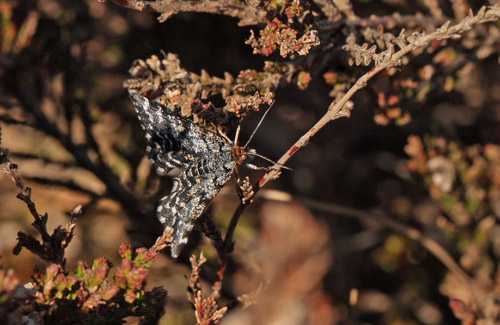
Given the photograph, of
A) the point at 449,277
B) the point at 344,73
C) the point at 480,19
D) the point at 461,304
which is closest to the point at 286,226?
the point at 449,277

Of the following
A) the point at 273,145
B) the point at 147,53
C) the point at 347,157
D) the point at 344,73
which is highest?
the point at 147,53

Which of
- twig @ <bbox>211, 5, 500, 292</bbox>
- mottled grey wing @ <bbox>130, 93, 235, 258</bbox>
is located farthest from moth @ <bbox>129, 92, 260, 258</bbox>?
twig @ <bbox>211, 5, 500, 292</bbox>

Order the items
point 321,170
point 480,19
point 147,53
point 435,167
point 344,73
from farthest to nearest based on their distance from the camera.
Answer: point 321,170
point 147,53
point 435,167
point 344,73
point 480,19

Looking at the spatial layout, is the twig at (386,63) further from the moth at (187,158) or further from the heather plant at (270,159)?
the moth at (187,158)

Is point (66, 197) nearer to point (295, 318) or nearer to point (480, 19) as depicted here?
Answer: point (295, 318)

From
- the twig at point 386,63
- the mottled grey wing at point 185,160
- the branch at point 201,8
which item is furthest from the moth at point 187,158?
the branch at point 201,8

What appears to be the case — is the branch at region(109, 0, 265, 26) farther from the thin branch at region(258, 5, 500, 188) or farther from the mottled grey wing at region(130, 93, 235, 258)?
the thin branch at region(258, 5, 500, 188)

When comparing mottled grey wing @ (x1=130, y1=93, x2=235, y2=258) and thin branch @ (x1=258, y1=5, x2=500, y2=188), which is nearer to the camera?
thin branch @ (x1=258, y1=5, x2=500, y2=188)

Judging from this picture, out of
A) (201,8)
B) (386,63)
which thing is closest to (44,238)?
(201,8)
